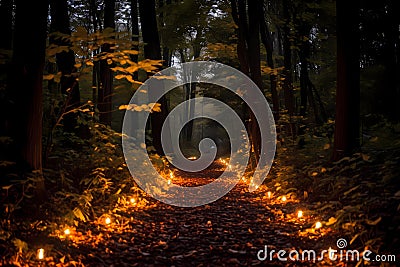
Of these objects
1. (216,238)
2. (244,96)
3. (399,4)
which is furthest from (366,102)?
(216,238)

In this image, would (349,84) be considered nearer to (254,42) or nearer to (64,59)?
(254,42)

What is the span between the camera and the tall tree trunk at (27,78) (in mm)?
4773

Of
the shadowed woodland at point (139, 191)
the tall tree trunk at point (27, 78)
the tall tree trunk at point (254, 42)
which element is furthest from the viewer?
the tall tree trunk at point (254, 42)

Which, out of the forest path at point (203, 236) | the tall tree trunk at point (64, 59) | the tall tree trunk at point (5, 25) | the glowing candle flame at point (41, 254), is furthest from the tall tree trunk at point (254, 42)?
the glowing candle flame at point (41, 254)

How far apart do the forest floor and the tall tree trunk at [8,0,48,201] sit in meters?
1.27

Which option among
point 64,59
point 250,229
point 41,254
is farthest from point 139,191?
point 41,254

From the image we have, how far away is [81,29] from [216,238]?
4.08 meters

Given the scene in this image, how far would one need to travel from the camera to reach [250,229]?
5.62 m

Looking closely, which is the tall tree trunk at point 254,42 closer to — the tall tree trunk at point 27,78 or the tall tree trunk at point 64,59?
the tall tree trunk at point 64,59

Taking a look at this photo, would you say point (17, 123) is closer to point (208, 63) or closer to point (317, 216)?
point (317, 216)

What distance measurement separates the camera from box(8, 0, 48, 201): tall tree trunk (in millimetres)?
4773

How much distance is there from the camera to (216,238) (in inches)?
203

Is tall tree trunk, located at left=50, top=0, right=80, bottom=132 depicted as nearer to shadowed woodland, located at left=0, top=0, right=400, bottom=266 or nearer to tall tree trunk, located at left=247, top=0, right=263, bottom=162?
shadowed woodland, located at left=0, top=0, right=400, bottom=266

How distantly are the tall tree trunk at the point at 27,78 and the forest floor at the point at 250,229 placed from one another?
1267mm
